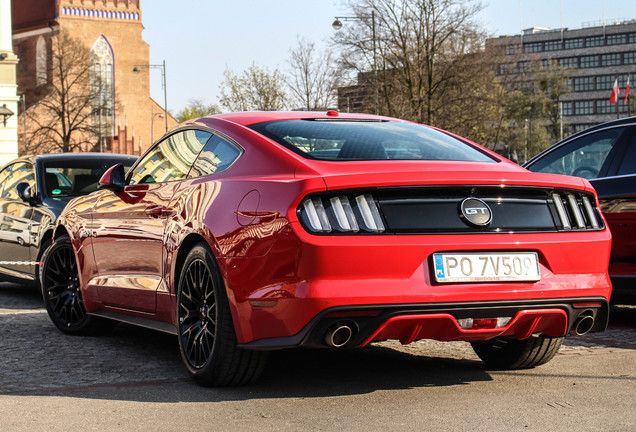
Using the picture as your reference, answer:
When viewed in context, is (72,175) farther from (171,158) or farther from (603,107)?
(603,107)

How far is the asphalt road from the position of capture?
13.5 feet

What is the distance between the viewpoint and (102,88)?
261 ft

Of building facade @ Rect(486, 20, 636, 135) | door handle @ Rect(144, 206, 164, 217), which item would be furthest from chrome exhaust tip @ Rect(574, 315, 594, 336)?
building facade @ Rect(486, 20, 636, 135)

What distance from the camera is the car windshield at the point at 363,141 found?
15.8 ft

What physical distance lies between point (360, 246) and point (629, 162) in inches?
165

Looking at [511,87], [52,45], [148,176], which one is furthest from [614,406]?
[52,45]

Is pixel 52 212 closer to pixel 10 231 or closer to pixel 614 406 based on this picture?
pixel 10 231

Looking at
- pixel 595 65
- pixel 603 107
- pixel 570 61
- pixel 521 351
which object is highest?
pixel 570 61

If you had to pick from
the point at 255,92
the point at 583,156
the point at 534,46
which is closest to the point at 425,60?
the point at 255,92

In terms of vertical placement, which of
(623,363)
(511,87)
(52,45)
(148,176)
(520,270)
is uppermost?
(52,45)

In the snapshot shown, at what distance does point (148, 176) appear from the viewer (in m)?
6.16

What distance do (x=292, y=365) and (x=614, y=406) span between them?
1.99 m

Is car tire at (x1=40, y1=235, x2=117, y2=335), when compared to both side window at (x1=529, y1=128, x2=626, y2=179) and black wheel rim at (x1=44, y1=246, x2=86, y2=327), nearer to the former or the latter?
black wheel rim at (x1=44, y1=246, x2=86, y2=327)

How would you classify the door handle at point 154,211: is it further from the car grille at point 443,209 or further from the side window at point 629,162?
the side window at point 629,162
